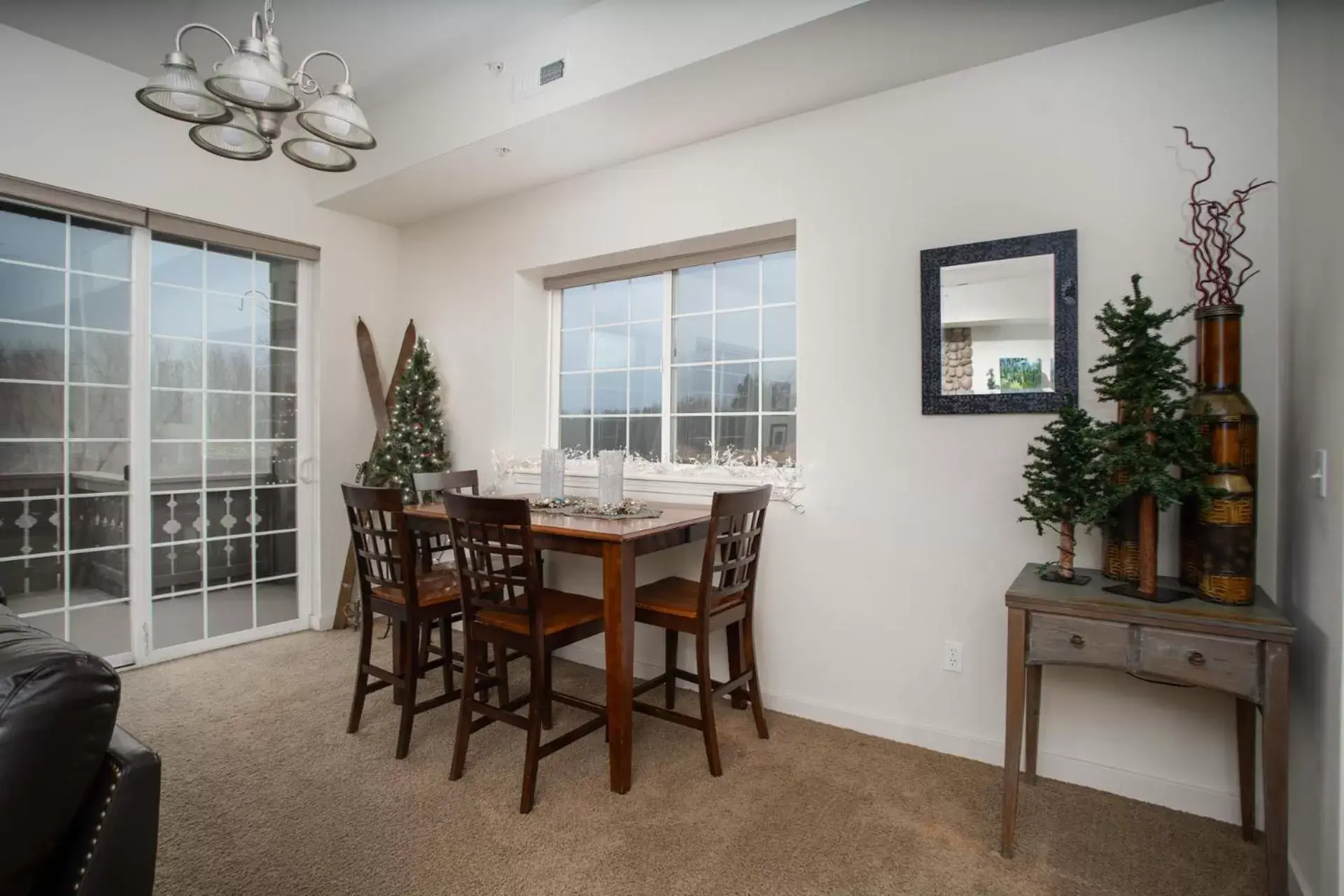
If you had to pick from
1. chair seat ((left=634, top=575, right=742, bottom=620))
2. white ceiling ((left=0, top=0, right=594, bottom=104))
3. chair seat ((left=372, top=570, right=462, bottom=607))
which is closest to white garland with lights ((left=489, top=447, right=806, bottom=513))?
chair seat ((left=634, top=575, right=742, bottom=620))

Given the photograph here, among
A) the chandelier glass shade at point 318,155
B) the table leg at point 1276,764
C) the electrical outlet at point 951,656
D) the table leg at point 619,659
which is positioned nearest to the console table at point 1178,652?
the table leg at point 1276,764

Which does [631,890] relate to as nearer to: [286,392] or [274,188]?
[286,392]

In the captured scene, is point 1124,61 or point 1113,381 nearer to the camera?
point 1113,381

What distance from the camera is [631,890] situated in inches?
69.4

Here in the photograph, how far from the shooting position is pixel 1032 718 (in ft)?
7.52

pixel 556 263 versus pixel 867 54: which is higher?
pixel 867 54

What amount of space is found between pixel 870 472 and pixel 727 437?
0.86m

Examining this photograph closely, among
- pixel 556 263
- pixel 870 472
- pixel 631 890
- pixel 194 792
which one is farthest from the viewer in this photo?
pixel 556 263

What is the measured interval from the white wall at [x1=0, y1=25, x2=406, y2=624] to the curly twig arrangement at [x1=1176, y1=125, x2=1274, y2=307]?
4.20m

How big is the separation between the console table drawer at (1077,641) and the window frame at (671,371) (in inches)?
49.8

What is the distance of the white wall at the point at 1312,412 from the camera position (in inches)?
60.2

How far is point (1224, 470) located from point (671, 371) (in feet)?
7.72

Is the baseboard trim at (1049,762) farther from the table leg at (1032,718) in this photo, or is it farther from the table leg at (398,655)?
the table leg at (398,655)

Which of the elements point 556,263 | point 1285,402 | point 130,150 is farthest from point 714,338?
point 130,150
